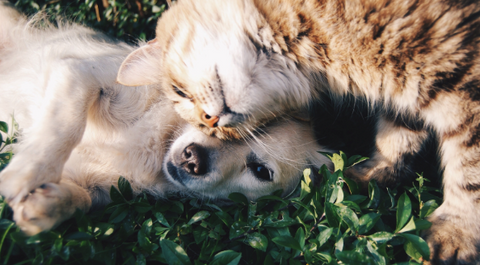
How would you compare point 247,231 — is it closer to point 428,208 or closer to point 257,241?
point 257,241

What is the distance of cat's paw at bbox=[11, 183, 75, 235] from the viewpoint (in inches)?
70.2

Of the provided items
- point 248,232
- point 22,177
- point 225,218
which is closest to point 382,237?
point 248,232

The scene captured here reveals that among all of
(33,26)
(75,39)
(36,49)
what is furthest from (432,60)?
(33,26)

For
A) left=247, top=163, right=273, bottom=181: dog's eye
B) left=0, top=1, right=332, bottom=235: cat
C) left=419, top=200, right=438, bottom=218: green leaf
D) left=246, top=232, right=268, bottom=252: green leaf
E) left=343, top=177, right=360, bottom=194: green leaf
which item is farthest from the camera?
left=247, top=163, right=273, bottom=181: dog's eye

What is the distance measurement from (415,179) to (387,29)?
113cm

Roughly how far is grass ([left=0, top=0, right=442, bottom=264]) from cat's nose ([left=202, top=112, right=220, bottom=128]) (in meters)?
0.46

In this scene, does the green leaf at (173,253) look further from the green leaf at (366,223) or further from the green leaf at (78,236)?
the green leaf at (366,223)

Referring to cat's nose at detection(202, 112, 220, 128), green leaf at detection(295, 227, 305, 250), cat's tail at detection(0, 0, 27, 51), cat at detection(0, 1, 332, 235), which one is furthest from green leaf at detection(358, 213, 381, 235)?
cat's tail at detection(0, 0, 27, 51)

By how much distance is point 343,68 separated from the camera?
2.08m

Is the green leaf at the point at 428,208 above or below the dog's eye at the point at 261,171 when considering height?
above

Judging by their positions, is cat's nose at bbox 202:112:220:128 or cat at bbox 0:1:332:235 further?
cat at bbox 0:1:332:235

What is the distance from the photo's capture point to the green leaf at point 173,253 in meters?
1.82

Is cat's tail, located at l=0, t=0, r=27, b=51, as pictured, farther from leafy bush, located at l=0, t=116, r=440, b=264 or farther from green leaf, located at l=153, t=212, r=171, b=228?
green leaf, located at l=153, t=212, r=171, b=228

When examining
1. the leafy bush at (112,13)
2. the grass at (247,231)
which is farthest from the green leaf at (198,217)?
the leafy bush at (112,13)
